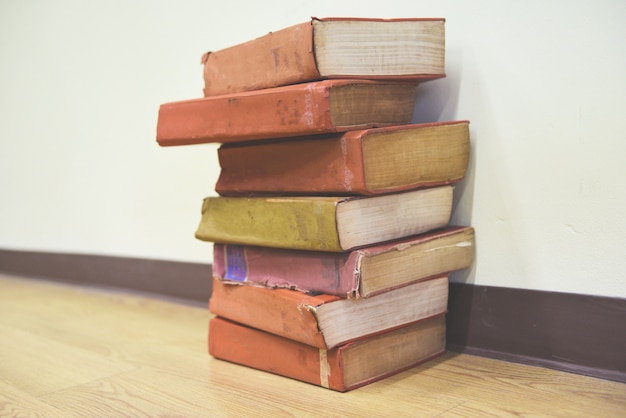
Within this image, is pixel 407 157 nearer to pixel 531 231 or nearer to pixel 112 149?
pixel 531 231

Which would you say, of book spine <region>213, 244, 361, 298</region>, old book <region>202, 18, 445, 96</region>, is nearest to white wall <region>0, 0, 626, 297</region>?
old book <region>202, 18, 445, 96</region>

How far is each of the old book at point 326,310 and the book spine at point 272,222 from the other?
8cm

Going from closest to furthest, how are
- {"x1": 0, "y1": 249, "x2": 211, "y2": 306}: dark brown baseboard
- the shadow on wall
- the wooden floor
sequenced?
the wooden floor
the shadow on wall
{"x1": 0, "y1": 249, "x2": 211, "y2": 306}: dark brown baseboard

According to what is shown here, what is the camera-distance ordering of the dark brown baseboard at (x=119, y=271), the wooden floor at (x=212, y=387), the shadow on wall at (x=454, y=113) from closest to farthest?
the wooden floor at (x=212, y=387)
the shadow on wall at (x=454, y=113)
the dark brown baseboard at (x=119, y=271)

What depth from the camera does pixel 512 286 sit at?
102 cm

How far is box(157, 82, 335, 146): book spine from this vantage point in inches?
33.8

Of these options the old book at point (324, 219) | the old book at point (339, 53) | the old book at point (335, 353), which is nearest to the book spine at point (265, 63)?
the old book at point (339, 53)

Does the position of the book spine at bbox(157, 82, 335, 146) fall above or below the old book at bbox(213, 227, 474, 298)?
above

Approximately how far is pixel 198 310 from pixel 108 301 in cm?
32

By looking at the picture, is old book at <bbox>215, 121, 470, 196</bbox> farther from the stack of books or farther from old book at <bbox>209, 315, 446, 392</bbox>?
old book at <bbox>209, 315, 446, 392</bbox>

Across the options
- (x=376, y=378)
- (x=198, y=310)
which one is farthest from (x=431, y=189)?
(x=198, y=310)

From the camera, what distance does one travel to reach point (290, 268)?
0.98m

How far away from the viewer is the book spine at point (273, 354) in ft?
3.01

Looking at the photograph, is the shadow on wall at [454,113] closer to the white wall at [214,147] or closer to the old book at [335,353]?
the white wall at [214,147]
